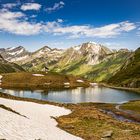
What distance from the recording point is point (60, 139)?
3631cm

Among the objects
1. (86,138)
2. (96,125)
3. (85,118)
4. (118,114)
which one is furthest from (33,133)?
(118,114)

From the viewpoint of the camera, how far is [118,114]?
79938 millimetres

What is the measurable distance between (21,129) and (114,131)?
17408mm

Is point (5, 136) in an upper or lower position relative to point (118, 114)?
upper

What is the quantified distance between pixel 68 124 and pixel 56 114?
10847mm

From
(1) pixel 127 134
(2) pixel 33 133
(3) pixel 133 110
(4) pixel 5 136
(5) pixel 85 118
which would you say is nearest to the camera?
(4) pixel 5 136

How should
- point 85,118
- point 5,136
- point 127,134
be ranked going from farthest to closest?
point 85,118
point 127,134
point 5,136

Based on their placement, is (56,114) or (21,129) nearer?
(21,129)

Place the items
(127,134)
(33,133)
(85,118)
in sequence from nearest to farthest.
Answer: (33,133) < (127,134) < (85,118)

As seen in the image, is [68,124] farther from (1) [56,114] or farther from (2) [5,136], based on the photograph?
(2) [5,136]

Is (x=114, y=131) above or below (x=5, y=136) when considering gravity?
below

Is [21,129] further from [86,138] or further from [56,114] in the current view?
[56,114]

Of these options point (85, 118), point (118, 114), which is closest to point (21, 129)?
point (85, 118)

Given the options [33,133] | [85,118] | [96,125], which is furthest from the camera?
[85,118]
